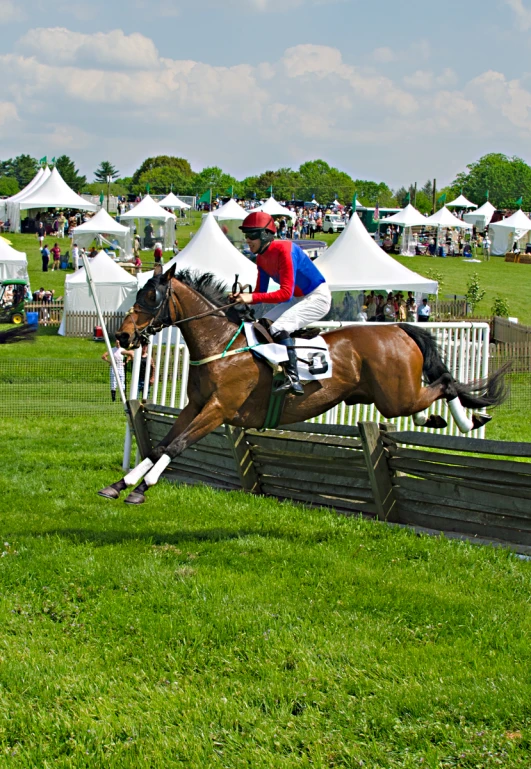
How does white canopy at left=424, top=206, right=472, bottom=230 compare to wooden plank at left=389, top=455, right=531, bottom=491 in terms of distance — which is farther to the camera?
white canopy at left=424, top=206, right=472, bottom=230

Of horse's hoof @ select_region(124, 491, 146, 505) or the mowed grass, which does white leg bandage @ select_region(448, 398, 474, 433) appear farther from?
horse's hoof @ select_region(124, 491, 146, 505)

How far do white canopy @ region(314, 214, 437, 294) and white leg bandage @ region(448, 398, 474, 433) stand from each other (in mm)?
15525

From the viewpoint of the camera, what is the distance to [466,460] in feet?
24.9

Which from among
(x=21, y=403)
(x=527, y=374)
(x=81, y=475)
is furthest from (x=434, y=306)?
(x=81, y=475)

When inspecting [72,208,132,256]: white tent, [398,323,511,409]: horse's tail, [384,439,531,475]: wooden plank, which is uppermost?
[72,208,132,256]: white tent

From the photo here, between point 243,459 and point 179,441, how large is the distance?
78.5 inches

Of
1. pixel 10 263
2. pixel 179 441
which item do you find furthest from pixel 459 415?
pixel 10 263

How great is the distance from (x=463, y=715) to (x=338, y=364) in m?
4.51

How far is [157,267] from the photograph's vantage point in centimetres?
858

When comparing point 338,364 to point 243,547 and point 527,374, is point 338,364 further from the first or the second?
point 527,374

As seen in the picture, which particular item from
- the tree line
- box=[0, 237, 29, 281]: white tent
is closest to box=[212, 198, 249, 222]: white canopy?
box=[0, 237, 29, 281]: white tent

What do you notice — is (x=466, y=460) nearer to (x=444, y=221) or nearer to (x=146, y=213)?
(x=146, y=213)

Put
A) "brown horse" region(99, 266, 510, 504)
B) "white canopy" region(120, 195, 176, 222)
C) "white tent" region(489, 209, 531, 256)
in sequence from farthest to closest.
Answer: "white tent" region(489, 209, 531, 256)
"white canopy" region(120, 195, 176, 222)
"brown horse" region(99, 266, 510, 504)

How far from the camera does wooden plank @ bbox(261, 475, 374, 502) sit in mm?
8727
